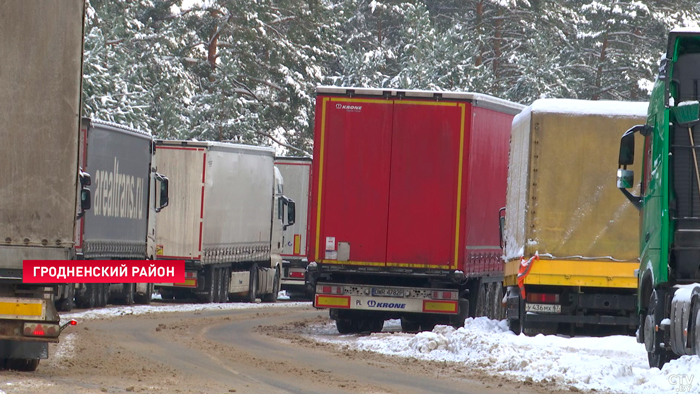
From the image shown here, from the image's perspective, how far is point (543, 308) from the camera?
18.5 m

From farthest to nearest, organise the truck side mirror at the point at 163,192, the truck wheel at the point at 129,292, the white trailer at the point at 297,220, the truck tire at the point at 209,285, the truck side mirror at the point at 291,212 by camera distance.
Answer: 1. the white trailer at the point at 297,220
2. the truck side mirror at the point at 291,212
3. the truck tire at the point at 209,285
4. the truck side mirror at the point at 163,192
5. the truck wheel at the point at 129,292

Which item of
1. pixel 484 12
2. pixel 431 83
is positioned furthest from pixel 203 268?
pixel 484 12

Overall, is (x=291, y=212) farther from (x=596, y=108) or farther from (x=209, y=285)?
(x=596, y=108)

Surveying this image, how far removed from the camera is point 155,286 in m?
33.7

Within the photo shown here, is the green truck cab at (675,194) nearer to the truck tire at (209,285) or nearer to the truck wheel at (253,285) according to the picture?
the truck tire at (209,285)

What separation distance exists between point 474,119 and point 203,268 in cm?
1306

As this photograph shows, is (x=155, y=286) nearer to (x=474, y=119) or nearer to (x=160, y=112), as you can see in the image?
(x=474, y=119)

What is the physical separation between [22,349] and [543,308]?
24.8 ft

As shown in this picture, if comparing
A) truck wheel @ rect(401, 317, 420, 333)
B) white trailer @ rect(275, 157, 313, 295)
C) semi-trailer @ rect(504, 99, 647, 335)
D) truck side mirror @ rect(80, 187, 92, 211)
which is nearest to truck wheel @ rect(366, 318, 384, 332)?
truck wheel @ rect(401, 317, 420, 333)

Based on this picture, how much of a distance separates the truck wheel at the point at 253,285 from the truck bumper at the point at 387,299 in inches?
586

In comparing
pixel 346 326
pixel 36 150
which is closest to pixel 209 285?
pixel 346 326

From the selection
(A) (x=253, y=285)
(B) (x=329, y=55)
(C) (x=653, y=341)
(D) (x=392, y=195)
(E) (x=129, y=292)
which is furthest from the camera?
(B) (x=329, y=55)

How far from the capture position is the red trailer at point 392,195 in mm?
21156

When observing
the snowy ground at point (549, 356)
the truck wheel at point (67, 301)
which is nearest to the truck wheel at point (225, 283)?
the truck wheel at point (67, 301)
